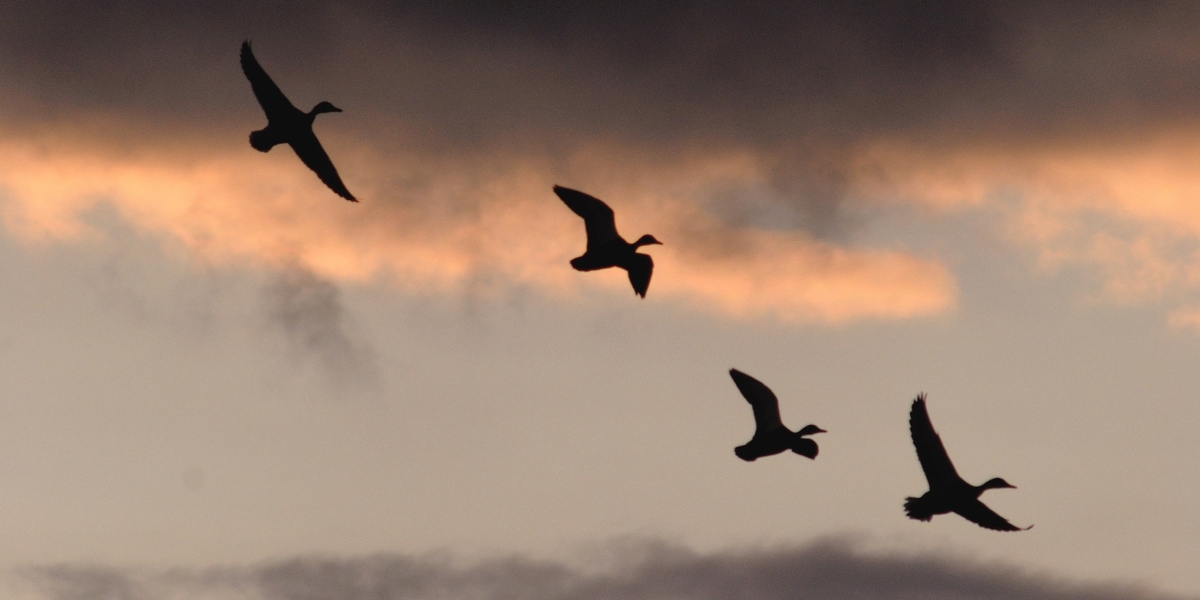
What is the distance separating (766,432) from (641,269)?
5770 millimetres

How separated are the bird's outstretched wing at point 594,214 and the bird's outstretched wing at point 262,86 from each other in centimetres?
639

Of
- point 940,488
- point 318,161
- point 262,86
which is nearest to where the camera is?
point 262,86

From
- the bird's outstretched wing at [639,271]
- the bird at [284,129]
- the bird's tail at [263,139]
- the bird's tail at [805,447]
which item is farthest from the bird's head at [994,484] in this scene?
the bird's tail at [263,139]

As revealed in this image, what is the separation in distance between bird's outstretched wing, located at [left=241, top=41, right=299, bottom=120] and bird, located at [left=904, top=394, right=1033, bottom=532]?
53.4ft

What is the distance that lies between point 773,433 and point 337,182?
471 inches

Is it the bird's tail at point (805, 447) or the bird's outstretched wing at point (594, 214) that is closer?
the bird's outstretched wing at point (594, 214)

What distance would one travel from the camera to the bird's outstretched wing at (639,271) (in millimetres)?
38250

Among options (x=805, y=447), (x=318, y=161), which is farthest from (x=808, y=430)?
(x=318, y=161)

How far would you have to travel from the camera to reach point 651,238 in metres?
39.9

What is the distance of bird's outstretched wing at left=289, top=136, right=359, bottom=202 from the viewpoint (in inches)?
1501

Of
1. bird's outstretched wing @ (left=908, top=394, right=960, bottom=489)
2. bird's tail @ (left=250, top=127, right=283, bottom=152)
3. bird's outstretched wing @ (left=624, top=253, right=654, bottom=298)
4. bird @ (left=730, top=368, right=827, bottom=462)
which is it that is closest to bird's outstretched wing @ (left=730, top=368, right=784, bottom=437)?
bird @ (left=730, top=368, right=827, bottom=462)

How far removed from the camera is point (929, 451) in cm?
4078

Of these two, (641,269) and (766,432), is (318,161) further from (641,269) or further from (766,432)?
(766,432)

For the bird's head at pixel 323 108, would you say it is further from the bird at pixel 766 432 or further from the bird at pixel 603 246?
the bird at pixel 766 432
